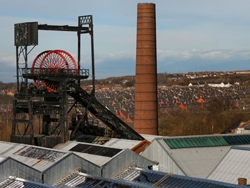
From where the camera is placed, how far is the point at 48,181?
25891mm

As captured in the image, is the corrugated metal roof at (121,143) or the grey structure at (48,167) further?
the corrugated metal roof at (121,143)

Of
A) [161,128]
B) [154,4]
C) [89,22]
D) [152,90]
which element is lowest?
[161,128]

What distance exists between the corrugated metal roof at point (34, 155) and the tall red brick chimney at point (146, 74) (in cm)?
1835

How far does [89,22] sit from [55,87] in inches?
308

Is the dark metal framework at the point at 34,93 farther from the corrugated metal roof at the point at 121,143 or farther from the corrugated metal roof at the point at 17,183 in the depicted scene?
the corrugated metal roof at the point at 17,183

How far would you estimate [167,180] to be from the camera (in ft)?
83.8

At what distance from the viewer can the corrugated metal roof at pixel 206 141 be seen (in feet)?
108

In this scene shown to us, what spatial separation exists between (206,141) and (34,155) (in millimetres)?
13339

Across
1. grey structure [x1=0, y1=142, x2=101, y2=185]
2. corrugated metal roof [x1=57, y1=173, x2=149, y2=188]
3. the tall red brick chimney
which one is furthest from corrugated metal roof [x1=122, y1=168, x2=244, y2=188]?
the tall red brick chimney

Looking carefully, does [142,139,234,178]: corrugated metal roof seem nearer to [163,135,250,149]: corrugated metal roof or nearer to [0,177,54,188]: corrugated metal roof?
[163,135,250,149]: corrugated metal roof

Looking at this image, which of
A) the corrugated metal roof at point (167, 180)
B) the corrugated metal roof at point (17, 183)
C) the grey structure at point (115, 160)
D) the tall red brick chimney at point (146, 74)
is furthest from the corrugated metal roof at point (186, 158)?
the tall red brick chimney at point (146, 74)

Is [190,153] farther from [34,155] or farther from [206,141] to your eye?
[34,155]

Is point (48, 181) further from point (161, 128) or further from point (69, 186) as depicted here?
point (161, 128)

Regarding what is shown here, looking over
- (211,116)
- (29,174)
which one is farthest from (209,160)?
(211,116)
